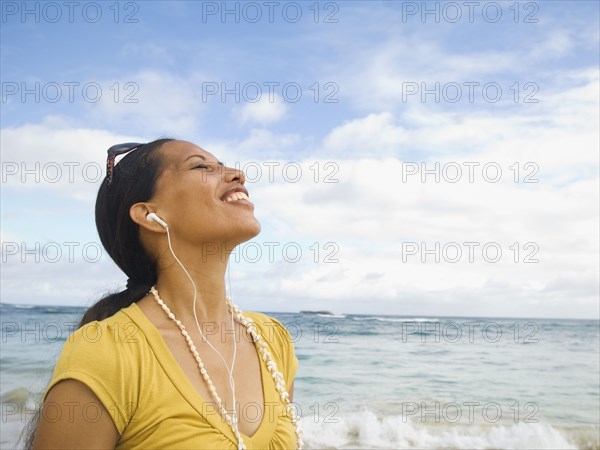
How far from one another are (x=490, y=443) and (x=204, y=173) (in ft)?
26.7

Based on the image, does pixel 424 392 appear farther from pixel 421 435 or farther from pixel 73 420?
pixel 73 420

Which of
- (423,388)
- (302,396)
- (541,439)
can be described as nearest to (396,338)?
(423,388)

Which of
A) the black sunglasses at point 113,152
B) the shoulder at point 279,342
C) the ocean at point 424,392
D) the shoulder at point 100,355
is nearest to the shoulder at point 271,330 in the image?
the shoulder at point 279,342

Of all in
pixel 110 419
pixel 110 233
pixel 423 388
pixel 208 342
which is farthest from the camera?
pixel 423 388

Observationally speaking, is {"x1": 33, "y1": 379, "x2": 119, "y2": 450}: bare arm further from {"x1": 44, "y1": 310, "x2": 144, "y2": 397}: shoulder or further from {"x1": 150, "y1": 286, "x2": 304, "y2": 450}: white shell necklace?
{"x1": 150, "y1": 286, "x2": 304, "y2": 450}: white shell necklace

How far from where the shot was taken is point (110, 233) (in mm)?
2404

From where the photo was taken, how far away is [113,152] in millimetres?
2449

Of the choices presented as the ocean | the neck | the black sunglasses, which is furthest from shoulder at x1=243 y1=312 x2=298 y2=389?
the ocean

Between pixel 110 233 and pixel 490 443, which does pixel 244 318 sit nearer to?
pixel 110 233

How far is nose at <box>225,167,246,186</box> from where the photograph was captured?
7.57 ft

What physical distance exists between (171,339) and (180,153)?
2.33 ft

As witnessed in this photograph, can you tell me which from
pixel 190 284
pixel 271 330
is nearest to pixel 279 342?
pixel 271 330

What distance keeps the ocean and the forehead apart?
3.95m

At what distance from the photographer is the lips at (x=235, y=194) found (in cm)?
226
